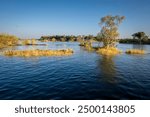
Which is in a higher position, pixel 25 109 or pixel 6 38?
pixel 6 38

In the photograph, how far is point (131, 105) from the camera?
11.4 meters

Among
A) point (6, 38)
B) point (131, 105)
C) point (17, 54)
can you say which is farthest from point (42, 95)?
point (6, 38)

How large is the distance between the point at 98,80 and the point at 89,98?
682 cm

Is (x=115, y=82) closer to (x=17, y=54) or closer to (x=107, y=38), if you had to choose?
(x=17, y=54)

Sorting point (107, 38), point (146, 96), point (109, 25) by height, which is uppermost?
point (109, 25)

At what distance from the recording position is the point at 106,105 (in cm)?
1112

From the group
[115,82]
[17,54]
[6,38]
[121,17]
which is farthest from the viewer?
[6,38]

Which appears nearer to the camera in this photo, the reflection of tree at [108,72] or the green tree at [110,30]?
the reflection of tree at [108,72]

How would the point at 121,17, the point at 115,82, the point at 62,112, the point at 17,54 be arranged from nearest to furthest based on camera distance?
the point at 62,112
the point at 115,82
the point at 17,54
the point at 121,17

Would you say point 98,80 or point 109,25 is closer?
point 98,80

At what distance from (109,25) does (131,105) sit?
60989 millimetres

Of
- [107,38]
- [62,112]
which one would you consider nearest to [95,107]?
[62,112]

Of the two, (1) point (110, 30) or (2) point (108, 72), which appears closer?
(2) point (108, 72)

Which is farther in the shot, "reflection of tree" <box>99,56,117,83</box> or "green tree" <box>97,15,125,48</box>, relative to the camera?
"green tree" <box>97,15,125,48</box>
